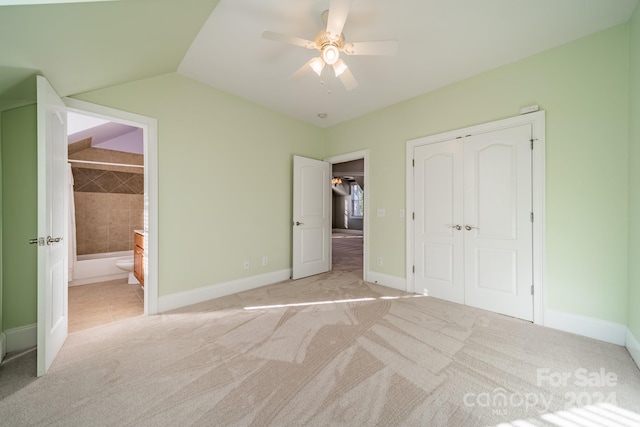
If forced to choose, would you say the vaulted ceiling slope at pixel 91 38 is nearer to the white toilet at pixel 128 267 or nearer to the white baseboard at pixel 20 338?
the white baseboard at pixel 20 338

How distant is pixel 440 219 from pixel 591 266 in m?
1.37

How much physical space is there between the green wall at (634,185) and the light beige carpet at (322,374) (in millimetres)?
387

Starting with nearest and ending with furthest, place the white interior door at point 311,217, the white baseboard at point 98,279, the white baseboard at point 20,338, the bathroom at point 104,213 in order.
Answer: the white baseboard at point 20,338
the bathroom at point 104,213
the white baseboard at point 98,279
the white interior door at point 311,217

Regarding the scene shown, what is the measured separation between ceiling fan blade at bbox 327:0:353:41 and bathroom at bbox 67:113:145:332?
130 inches

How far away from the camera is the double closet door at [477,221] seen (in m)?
2.59

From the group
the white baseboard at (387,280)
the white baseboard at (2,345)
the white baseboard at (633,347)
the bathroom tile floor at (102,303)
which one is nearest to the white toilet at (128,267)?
the bathroom tile floor at (102,303)

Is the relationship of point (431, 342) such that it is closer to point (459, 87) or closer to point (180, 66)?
point (459, 87)

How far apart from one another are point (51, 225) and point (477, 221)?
13.0 feet

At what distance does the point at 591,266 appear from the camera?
2.22 m

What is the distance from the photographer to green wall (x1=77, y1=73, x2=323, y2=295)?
279cm

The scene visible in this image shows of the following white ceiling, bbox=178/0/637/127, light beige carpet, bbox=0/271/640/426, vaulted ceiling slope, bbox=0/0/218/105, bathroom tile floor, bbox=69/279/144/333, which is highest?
white ceiling, bbox=178/0/637/127

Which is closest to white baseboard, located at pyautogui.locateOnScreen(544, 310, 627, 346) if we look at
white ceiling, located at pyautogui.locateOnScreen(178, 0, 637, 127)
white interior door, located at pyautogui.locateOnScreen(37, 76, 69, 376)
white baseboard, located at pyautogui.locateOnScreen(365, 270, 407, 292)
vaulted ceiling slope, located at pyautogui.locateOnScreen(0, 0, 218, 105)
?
white baseboard, located at pyautogui.locateOnScreen(365, 270, 407, 292)

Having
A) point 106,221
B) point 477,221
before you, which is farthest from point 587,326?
point 106,221

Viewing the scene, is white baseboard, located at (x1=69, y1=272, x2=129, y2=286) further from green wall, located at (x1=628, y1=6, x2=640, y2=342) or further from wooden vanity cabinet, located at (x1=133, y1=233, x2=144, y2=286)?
green wall, located at (x1=628, y1=6, x2=640, y2=342)
